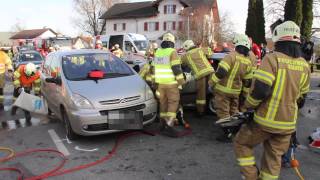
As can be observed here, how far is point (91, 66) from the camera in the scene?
694 centimetres

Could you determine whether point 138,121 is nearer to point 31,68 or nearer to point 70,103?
point 70,103

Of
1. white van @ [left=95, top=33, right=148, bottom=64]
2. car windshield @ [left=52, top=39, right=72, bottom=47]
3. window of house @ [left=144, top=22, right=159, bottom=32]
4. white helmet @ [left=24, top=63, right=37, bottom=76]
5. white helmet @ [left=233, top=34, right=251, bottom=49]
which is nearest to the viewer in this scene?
white helmet @ [left=233, top=34, right=251, bottom=49]

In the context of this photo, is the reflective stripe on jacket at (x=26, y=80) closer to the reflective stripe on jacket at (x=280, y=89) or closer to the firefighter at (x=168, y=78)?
the firefighter at (x=168, y=78)

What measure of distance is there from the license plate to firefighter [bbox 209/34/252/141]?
1.40 meters

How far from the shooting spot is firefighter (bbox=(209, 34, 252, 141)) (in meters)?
5.59

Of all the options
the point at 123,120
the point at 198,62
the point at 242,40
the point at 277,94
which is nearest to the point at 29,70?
the point at 123,120

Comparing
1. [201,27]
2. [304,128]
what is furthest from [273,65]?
[201,27]

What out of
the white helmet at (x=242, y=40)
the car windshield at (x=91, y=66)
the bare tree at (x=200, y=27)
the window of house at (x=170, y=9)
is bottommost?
the car windshield at (x=91, y=66)

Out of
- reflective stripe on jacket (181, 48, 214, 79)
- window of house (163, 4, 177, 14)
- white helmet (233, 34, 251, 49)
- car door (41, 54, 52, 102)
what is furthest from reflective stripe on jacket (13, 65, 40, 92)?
window of house (163, 4, 177, 14)

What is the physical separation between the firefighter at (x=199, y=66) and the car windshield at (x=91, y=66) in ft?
4.04

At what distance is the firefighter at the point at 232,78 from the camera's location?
559cm

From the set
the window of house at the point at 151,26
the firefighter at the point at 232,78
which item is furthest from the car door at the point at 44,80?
A: the window of house at the point at 151,26

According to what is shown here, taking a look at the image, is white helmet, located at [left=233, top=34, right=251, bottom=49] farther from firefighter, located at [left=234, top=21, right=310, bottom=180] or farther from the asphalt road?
firefighter, located at [left=234, top=21, right=310, bottom=180]

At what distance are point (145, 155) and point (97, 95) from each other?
4.31ft
